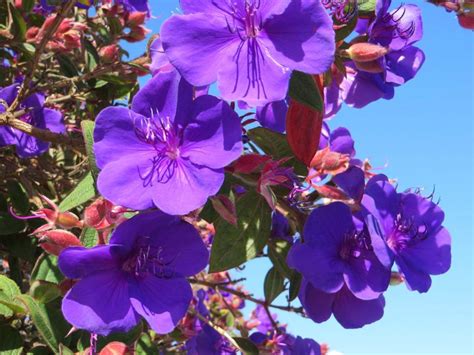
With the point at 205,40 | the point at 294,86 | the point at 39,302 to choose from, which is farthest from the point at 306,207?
the point at 39,302

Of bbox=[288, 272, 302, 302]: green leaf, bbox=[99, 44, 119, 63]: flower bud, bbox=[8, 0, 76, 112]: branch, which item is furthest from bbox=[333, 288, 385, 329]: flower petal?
bbox=[99, 44, 119, 63]: flower bud

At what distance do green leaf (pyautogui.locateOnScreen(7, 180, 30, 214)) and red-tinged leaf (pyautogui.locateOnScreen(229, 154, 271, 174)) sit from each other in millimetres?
881

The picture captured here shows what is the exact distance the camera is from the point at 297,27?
102cm

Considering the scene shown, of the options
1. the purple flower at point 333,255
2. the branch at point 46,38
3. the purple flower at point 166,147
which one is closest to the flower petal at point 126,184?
the purple flower at point 166,147

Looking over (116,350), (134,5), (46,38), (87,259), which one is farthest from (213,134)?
(134,5)

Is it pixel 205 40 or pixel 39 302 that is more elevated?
pixel 205 40

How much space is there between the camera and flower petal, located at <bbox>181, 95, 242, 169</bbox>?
1022mm

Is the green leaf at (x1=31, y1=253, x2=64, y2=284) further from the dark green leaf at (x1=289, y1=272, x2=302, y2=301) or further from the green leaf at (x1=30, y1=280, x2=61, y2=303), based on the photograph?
the dark green leaf at (x1=289, y1=272, x2=302, y2=301)

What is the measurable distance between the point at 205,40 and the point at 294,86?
0.52ft

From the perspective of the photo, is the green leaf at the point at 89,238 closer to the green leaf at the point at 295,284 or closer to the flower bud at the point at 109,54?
the green leaf at the point at 295,284

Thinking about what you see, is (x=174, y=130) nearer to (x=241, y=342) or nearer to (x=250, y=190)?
(x=250, y=190)

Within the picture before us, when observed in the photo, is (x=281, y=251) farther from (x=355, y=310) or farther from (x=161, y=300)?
(x=161, y=300)

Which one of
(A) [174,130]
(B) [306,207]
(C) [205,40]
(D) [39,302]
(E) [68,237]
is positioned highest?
(C) [205,40]

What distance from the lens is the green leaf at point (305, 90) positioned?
1.06m
